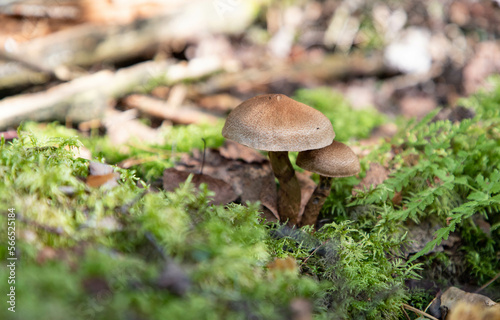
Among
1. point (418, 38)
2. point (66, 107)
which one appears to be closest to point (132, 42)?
point (66, 107)

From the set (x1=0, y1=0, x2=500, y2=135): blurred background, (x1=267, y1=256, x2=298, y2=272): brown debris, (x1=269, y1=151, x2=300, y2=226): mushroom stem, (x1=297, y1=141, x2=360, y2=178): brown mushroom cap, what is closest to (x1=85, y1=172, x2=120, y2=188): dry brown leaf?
(x1=267, y1=256, x2=298, y2=272): brown debris

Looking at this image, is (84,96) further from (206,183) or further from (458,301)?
(458,301)

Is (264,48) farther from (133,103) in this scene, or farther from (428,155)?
(428,155)

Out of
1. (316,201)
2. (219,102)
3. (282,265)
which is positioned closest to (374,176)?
(316,201)

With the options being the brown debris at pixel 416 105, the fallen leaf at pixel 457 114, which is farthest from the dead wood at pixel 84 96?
the brown debris at pixel 416 105

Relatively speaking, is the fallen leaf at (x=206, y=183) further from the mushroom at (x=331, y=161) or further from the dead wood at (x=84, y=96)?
the dead wood at (x=84, y=96)

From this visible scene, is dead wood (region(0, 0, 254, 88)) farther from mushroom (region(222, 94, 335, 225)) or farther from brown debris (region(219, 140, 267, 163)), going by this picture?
mushroom (region(222, 94, 335, 225))
